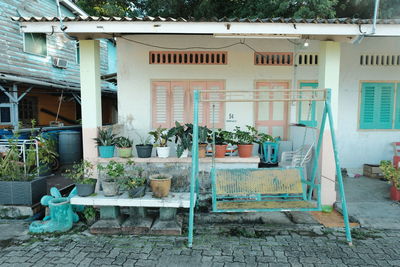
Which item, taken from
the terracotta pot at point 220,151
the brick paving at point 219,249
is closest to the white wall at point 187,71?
the terracotta pot at point 220,151

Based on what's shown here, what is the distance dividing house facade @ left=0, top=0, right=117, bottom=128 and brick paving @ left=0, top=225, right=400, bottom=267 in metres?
5.53

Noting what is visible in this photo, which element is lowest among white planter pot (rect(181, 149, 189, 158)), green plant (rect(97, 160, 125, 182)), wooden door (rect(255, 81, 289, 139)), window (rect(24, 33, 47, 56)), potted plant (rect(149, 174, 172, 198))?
potted plant (rect(149, 174, 172, 198))

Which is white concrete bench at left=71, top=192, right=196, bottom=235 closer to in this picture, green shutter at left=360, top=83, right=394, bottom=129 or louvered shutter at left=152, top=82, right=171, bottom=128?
louvered shutter at left=152, top=82, right=171, bottom=128

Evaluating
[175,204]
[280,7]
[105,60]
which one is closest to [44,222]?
[175,204]

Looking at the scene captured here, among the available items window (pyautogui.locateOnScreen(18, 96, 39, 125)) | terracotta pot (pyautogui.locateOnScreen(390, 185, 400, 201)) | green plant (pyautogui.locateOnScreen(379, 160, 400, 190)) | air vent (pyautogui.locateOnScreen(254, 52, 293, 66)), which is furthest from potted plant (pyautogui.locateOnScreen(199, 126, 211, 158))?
window (pyautogui.locateOnScreen(18, 96, 39, 125))

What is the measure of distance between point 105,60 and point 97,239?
40.2ft

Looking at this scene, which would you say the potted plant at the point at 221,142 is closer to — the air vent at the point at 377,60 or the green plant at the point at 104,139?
the green plant at the point at 104,139

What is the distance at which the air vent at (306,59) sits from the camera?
6.61 m

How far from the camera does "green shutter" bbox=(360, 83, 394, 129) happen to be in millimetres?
6805

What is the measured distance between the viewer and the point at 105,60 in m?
14.5

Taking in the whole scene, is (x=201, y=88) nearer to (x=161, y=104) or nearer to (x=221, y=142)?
(x=161, y=104)

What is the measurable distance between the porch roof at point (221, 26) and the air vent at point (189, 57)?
2124 mm

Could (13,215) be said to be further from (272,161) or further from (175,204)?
(272,161)

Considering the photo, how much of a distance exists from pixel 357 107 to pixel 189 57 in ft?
13.9
